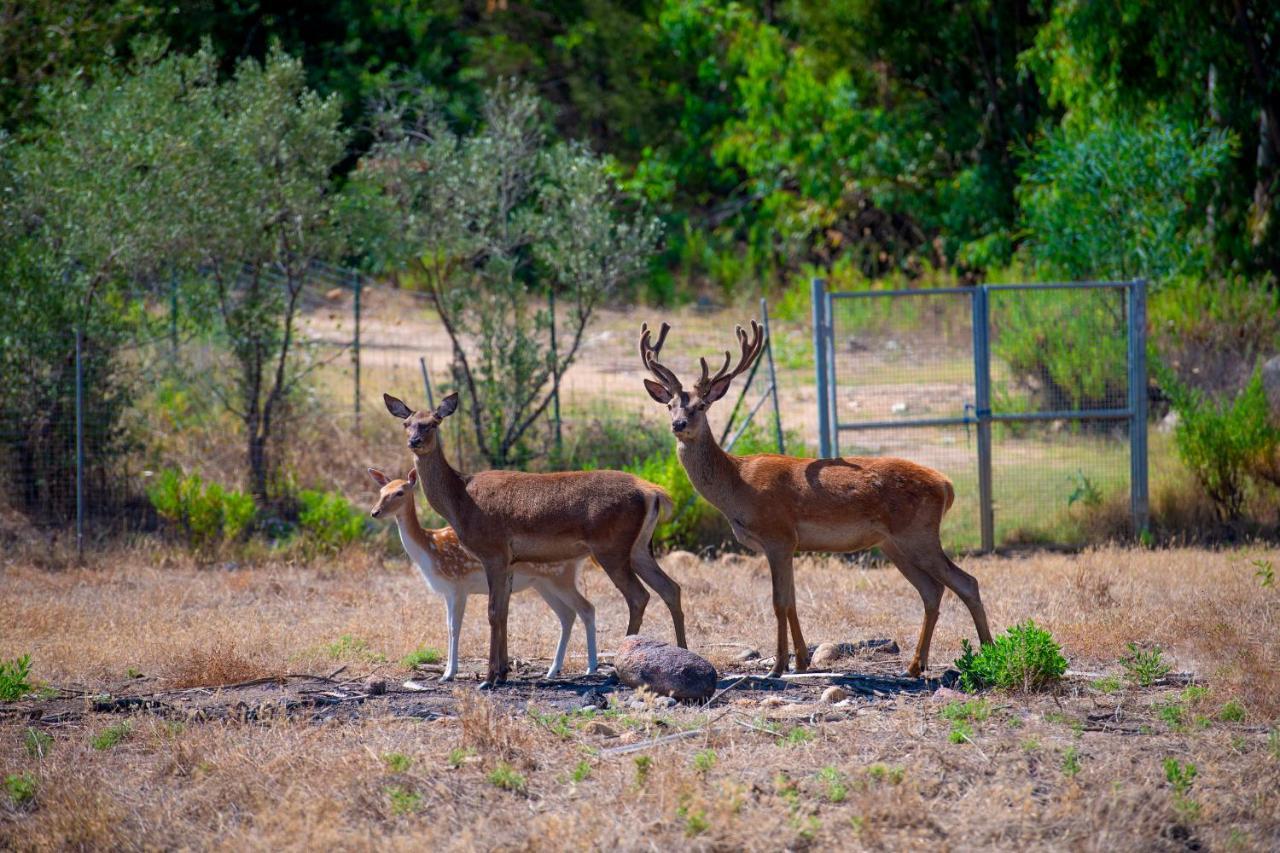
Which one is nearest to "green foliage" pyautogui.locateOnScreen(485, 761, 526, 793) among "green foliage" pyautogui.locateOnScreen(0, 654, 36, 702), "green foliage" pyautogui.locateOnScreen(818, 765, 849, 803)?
"green foliage" pyautogui.locateOnScreen(818, 765, 849, 803)

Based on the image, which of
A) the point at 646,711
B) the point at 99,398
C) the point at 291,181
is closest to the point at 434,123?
the point at 291,181

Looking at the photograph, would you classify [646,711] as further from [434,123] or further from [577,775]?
[434,123]

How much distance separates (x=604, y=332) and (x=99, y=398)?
30.5ft

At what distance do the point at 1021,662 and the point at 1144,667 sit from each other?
2.79ft

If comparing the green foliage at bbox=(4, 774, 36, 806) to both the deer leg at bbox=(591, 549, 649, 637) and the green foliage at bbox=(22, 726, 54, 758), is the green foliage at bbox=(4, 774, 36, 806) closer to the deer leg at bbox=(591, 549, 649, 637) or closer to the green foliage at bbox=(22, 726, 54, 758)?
the green foliage at bbox=(22, 726, 54, 758)

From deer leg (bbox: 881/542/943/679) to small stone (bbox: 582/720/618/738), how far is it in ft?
7.81

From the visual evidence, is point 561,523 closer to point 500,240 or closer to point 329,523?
point 329,523

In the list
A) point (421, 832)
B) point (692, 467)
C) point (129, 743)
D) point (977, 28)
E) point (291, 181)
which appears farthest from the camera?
point (977, 28)

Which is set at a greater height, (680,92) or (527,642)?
(680,92)

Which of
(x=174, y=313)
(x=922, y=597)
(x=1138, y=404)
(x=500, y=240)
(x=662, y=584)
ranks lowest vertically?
(x=922, y=597)

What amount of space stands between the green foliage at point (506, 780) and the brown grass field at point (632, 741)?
0.02 meters

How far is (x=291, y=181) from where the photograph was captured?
15.7 metres

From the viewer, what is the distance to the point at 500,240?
16.2 m

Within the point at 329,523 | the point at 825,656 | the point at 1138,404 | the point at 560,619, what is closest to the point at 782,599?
the point at 825,656
